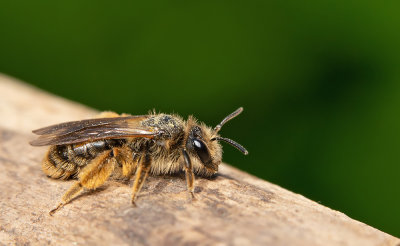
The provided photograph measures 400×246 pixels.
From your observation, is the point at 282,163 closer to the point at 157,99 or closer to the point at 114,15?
the point at 157,99

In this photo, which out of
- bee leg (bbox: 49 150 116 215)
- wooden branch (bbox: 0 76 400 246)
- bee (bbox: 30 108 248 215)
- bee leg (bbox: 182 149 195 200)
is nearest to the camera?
wooden branch (bbox: 0 76 400 246)

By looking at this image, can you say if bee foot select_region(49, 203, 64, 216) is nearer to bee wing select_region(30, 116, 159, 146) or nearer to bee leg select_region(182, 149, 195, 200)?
bee wing select_region(30, 116, 159, 146)

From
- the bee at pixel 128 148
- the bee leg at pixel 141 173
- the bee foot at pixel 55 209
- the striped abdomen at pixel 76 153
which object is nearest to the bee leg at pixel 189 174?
the bee at pixel 128 148

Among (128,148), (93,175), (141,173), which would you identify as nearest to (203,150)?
(141,173)

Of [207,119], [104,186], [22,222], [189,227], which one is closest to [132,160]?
[104,186]

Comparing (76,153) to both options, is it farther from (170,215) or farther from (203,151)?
(170,215)

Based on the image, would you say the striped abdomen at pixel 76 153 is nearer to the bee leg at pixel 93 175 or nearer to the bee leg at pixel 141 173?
the bee leg at pixel 93 175

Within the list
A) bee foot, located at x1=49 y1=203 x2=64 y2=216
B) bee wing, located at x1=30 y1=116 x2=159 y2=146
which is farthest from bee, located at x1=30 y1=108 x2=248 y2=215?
bee foot, located at x1=49 y1=203 x2=64 y2=216
